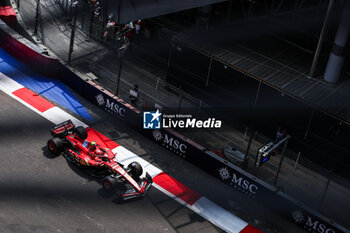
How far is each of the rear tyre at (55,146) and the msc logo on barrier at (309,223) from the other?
9.00 metres

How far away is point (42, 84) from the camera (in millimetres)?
27328

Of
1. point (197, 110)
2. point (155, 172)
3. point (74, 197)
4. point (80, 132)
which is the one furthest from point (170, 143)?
point (74, 197)

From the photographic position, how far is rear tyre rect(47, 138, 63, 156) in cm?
2264

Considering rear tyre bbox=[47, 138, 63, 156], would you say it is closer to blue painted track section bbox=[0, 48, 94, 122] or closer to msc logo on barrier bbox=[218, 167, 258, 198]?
blue painted track section bbox=[0, 48, 94, 122]

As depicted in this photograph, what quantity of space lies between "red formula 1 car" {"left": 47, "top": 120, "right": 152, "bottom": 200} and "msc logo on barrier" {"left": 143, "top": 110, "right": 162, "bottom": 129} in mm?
2303

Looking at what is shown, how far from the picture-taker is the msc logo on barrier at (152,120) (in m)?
24.3

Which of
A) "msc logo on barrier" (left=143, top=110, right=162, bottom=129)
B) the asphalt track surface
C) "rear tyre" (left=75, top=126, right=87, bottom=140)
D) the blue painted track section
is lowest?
the asphalt track surface

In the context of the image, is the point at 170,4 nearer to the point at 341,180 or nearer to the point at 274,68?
the point at 274,68

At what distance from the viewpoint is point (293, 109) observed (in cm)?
2467

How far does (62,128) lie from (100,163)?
2608 millimetres

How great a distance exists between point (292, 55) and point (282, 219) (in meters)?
8.60

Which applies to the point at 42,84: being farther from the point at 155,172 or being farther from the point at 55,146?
the point at 155,172

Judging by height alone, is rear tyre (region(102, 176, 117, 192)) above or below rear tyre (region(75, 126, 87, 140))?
below

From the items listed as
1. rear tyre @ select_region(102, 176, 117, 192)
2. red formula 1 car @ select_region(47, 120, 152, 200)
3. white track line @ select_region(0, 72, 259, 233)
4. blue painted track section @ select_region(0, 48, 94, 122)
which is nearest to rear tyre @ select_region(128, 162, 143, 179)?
red formula 1 car @ select_region(47, 120, 152, 200)
